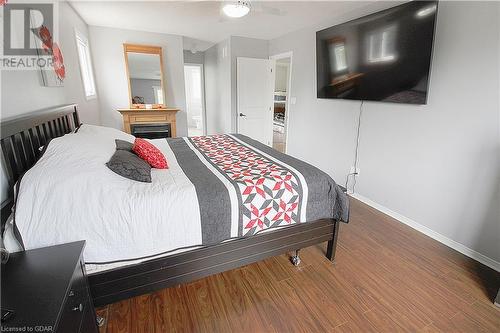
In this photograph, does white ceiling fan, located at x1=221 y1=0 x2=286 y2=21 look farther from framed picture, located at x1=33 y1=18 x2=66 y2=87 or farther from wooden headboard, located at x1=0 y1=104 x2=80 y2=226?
wooden headboard, located at x1=0 y1=104 x2=80 y2=226

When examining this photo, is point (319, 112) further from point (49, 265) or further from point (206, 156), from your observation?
point (49, 265)

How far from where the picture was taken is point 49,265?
3.20 feet

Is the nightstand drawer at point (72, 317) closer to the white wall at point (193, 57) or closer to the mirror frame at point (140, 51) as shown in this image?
the mirror frame at point (140, 51)

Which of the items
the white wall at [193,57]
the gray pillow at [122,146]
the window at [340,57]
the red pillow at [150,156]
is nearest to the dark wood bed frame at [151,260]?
the gray pillow at [122,146]

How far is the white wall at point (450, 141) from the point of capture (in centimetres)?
187

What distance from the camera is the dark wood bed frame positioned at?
1.25 m

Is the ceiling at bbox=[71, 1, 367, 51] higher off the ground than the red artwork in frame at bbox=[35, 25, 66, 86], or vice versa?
the ceiling at bbox=[71, 1, 367, 51]

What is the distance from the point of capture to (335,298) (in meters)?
1.63

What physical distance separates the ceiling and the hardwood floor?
8.40 feet

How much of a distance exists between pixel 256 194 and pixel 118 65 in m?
3.94

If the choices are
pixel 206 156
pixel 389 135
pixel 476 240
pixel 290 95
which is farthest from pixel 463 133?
pixel 290 95

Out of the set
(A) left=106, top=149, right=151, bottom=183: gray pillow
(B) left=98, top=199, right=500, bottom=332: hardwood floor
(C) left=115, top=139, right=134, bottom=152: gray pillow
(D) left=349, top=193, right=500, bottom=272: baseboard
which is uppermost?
(C) left=115, top=139, right=134, bottom=152: gray pillow

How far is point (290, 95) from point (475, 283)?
3401mm

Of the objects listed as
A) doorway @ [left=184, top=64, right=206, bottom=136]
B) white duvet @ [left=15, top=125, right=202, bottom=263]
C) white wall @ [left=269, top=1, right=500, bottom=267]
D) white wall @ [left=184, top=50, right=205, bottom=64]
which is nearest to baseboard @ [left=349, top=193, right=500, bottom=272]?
white wall @ [left=269, top=1, right=500, bottom=267]
